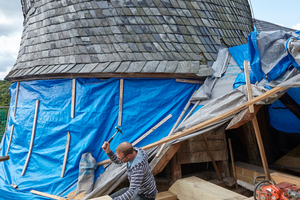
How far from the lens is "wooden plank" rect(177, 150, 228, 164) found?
530cm

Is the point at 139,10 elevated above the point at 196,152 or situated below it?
above

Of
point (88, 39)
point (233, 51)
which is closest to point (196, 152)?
point (233, 51)

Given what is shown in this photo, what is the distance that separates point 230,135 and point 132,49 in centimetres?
421

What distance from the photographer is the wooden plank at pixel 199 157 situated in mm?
5297

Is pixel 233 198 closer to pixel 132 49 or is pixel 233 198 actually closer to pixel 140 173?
pixel 140 173

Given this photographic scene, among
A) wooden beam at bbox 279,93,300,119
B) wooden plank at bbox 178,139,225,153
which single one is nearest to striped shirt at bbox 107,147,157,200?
wooden plank at bbox 178,139,225,153

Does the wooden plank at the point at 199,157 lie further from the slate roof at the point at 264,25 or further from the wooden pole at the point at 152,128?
the slate roof at the point at 264,25

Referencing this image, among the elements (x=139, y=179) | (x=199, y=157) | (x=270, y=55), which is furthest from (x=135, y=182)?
(x=199, y=157)

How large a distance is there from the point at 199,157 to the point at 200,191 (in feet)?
4.21

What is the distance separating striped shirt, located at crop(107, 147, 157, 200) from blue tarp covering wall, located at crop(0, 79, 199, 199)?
83.8 inches

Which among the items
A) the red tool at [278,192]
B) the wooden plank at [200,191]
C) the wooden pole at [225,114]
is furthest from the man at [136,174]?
the red tool at [278,192]

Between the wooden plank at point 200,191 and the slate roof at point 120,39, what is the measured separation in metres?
→ 2.27

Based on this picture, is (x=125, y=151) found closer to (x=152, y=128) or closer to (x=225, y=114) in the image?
(x=225, y=114)

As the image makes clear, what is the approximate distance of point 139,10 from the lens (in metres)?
6.24
